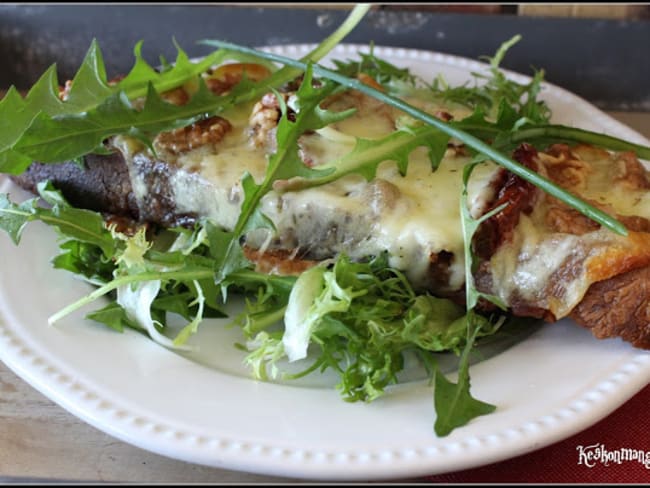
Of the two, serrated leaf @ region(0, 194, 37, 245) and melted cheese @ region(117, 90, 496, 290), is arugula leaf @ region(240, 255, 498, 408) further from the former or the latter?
serrated leaf @ region(0, 194, 37, 245)

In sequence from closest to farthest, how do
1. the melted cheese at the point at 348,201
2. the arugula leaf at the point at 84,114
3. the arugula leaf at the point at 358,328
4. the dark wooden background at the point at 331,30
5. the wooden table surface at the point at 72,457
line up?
the wooden table surface at the point at 72,457, the arugula leaf at the point at 358,328, the melted cheese at the point at 348,201, the arugula leaf at the point at 84,114, the dark wooden background at the point at 331,30

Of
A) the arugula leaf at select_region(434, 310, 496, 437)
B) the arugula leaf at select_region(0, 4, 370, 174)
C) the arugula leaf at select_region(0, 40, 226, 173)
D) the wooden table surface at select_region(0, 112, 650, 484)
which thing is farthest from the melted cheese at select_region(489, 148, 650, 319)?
the arugula leaf at select_region(0, 40, 226, 173)

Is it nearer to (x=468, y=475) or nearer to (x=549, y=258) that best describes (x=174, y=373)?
(x=468, y=475)

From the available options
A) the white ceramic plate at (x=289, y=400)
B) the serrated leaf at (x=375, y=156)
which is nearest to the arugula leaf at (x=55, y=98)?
the white ceramic plate at (x=289, y=400)

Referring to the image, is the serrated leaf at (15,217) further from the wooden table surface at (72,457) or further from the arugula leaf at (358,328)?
the arugula leaf at (358,328)

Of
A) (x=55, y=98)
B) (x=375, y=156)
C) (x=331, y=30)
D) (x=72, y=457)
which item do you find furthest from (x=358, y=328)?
(x=331, y=30)

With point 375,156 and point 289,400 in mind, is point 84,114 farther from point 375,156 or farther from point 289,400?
point 289,400

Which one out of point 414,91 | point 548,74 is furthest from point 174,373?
point 548,74
